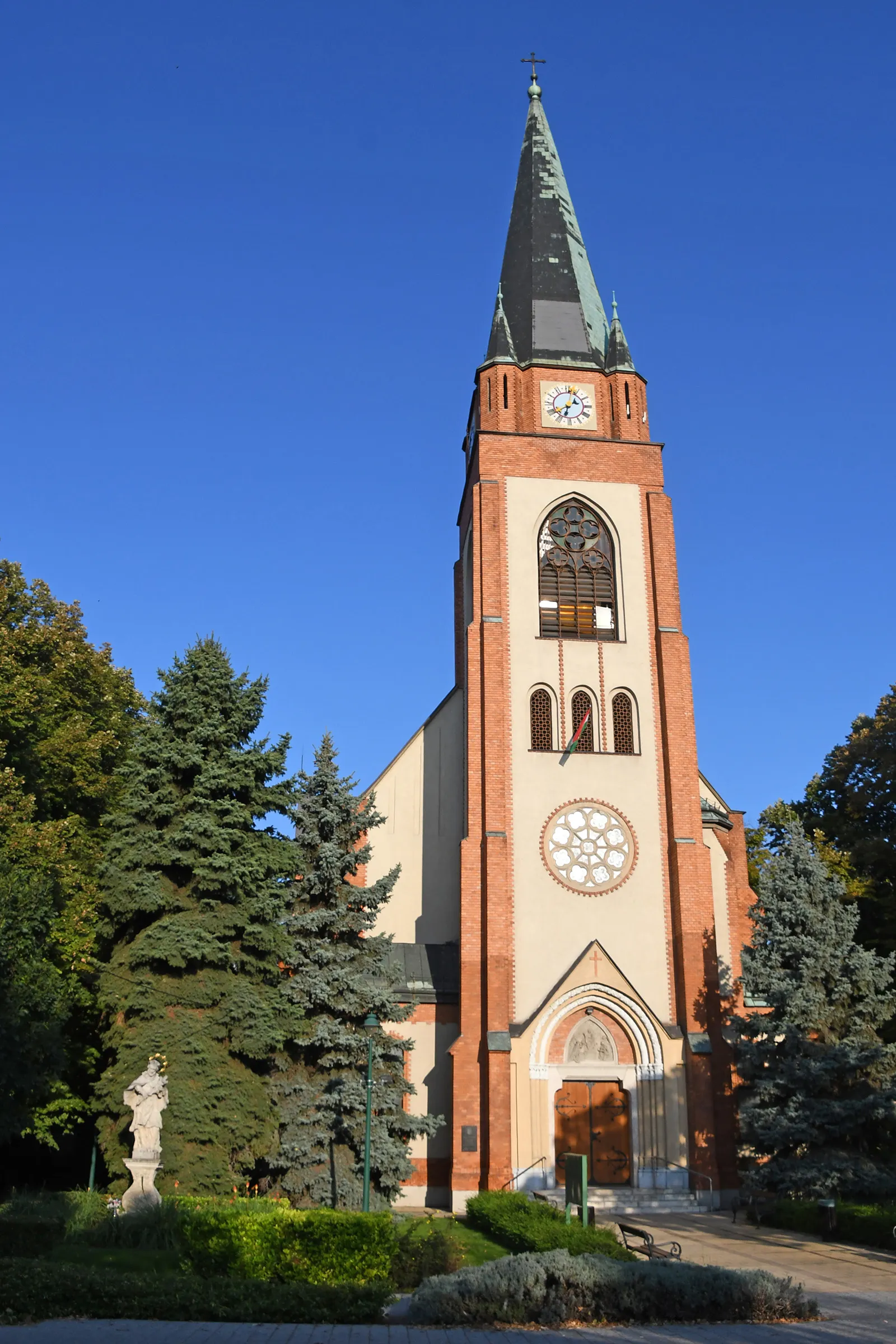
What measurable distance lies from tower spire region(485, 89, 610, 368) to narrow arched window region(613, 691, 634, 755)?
32.6 feet

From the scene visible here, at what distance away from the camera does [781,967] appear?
25828 mm

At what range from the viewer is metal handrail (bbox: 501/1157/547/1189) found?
84.7ft

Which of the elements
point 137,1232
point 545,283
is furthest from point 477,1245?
point 545,283

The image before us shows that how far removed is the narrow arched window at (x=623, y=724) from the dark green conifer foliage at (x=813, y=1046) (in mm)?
4832

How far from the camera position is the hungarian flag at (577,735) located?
29906mm

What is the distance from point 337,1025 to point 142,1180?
4741 millimetres

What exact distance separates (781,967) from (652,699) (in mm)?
7832

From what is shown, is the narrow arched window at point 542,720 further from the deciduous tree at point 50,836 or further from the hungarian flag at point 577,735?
the deciduous tree at point 50,836

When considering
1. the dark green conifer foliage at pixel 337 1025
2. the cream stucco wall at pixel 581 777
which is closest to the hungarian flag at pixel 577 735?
the cream stucco wall at pixel 581 777

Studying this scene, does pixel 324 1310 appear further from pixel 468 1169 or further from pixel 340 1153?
pixel 468 1169

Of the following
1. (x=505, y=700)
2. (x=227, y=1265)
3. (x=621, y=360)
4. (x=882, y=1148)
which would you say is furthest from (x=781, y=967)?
(x=621, y=360)

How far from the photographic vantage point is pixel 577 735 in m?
30.0

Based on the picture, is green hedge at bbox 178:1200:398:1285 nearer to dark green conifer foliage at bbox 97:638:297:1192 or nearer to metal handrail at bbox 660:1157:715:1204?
dark green conifer foliage at bbox 97:638:297:1192

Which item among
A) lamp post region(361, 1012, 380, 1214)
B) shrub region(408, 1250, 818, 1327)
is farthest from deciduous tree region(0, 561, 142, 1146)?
shrub region(408, 1250, 818, 1327)
